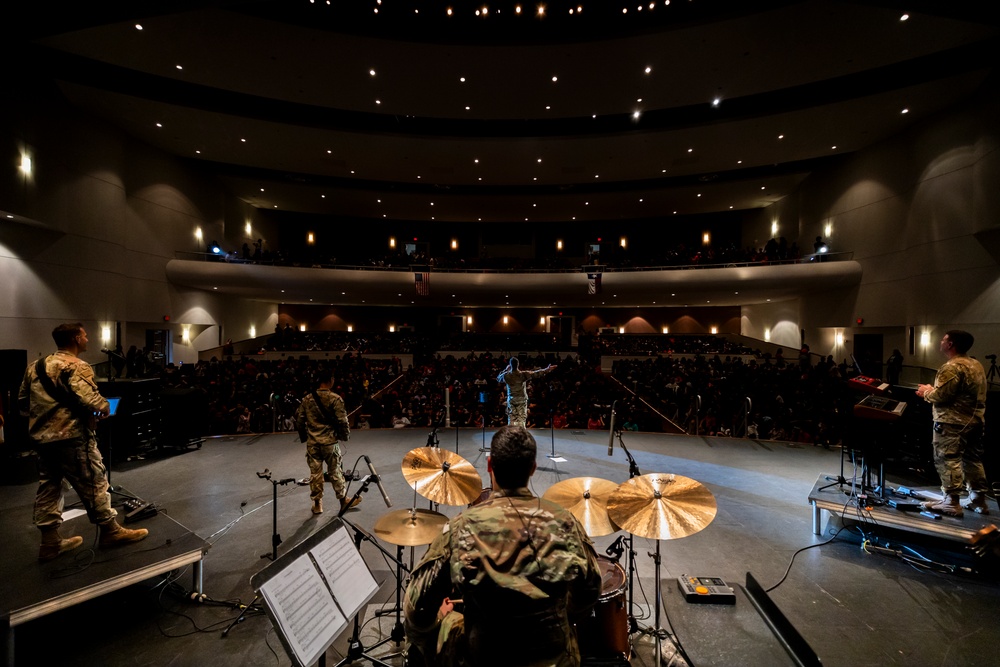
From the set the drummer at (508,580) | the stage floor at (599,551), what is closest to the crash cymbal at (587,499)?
the drummer at (508,580)

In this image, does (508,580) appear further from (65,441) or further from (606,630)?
(65,441)

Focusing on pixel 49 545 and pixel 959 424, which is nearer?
pixel 49 545

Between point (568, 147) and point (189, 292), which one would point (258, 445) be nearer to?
point (189, 292)

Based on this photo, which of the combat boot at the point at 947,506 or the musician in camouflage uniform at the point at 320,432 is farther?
the musician in camouflage uniform at the point at 320,432

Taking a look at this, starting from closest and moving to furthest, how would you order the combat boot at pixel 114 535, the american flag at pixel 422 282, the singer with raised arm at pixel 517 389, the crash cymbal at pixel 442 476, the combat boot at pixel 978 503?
the crash cymbal at pixel 442 476, the combat boot at pixel 114 535, the combat boot at pixel 978 503, the singer with raised arm at pixel 517 389, the american flag at pixel 422 282

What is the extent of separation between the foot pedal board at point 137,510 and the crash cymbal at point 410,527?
329 cm

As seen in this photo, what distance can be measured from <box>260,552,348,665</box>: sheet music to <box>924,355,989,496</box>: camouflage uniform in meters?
5.76

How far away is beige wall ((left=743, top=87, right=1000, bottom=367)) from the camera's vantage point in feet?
34.6

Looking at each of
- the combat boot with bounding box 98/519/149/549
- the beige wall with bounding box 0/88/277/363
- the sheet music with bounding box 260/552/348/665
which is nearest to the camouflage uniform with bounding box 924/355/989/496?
the sheet music with bounding box 260/552/348/665

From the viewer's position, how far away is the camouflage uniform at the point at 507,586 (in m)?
1.37

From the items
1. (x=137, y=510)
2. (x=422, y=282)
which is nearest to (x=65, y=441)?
(x=137, y=510)

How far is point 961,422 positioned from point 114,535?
8.08m

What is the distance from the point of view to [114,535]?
357 cm

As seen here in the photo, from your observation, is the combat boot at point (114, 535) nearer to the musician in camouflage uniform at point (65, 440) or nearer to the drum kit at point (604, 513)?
the musician in camouflage uniform at point (65, 440)
